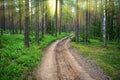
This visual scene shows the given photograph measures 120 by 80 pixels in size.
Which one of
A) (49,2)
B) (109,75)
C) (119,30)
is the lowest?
(109,75)

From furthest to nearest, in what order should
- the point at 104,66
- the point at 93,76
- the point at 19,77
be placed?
1. the point at 104,66
2. the point at 93,76
3. the point at 19,77

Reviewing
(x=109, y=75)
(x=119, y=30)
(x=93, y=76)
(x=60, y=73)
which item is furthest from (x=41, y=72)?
(x=119, y=30)

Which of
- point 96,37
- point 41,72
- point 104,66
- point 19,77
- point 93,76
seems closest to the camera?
point 19,77

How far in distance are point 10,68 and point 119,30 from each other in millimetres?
22961

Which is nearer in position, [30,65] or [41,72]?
[41,72]

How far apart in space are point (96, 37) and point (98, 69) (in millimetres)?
25353

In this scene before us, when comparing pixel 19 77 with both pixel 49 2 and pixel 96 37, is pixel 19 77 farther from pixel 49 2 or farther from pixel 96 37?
pixel 49 2

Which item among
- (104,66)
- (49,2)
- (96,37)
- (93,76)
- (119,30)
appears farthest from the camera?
(49,2)

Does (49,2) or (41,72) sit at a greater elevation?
(49,2)

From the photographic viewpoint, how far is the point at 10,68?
1105 centimetres

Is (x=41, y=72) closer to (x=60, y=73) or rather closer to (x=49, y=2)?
(x=60, y=73)

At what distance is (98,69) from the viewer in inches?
501

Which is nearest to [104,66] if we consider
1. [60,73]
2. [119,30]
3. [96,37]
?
[60,73]

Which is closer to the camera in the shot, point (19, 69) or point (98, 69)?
point (19, 69)
